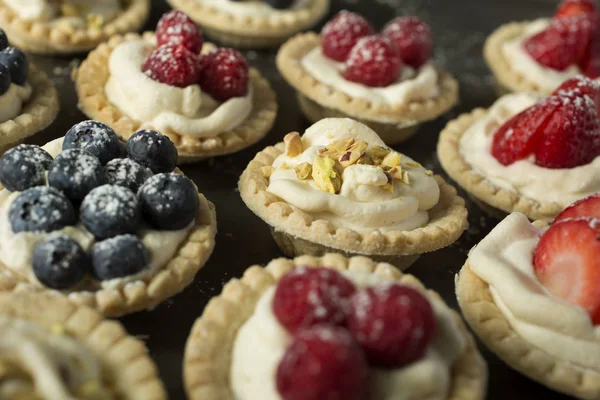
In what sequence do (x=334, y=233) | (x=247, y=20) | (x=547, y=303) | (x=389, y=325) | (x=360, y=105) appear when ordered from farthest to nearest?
(x=247, y=20) < (x=360, y=105) < (x=334, y=233) < (x=547, y=303) < (x=389, y=325)

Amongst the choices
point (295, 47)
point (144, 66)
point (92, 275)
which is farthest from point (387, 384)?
point (295, 47)

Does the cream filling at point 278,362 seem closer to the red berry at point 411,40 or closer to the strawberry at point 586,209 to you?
the strawberry at point 586,209

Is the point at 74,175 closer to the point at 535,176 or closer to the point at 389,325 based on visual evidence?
the point at 389,325

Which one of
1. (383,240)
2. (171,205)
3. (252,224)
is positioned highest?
(171,205)

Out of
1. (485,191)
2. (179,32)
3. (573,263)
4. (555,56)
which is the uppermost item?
(179,32)

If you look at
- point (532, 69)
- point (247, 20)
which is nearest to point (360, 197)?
point (247, 20)

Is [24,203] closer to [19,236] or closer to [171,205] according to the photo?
[19,236]

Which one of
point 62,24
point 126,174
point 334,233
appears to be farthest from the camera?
point 62,24

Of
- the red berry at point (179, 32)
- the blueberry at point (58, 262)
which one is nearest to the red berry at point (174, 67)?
the red berry at point (179, 32)
